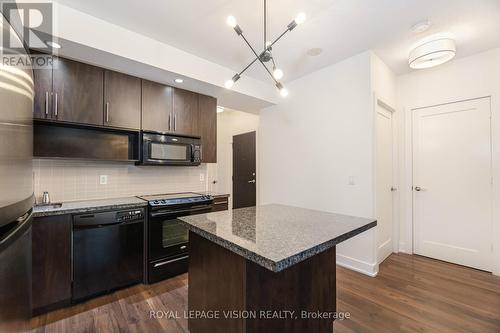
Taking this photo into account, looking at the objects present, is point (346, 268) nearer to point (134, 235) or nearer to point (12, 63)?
point (134, 235)

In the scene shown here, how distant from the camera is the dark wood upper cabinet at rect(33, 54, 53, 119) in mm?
2039

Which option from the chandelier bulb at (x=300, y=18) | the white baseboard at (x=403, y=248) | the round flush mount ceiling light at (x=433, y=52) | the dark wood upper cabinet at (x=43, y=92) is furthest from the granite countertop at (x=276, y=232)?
the white baseboard at (x=403, y=248)

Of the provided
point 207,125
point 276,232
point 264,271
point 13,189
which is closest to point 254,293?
point 264,271

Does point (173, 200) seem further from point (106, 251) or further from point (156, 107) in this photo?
point (156, 107)

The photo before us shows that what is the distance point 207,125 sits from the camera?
3307 mm

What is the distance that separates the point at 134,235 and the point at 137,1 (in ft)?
7.21

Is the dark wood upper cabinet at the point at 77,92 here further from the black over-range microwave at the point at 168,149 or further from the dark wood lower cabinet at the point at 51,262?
the dark wood lower cabinet at the point at 51,262

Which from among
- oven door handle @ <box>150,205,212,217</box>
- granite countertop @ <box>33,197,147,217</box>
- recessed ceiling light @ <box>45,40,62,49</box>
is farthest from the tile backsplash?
recessed ceiling light @ <box>45,40,62,49</box>

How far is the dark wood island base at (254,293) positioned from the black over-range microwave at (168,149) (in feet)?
4.90

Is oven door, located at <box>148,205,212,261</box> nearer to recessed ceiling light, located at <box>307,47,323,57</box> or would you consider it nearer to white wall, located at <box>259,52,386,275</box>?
white wall, located at <box>259,52,386,275</box>

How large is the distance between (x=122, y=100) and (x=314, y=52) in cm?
234

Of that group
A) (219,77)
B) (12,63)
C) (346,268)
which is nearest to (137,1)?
(219,77)

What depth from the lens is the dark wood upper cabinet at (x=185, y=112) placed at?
2973mm

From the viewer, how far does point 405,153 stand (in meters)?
3.32
